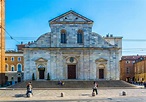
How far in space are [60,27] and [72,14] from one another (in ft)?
11.4

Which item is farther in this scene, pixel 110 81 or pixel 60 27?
pixel 60 27

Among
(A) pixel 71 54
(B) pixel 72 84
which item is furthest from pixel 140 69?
(B) pixel 72 84

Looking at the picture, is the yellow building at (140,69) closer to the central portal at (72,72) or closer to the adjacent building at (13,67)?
the central portal at (72,72)

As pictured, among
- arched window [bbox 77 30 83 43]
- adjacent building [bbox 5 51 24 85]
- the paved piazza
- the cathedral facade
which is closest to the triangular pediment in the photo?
the cathedral facade

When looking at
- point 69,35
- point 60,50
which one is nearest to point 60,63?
point 60,50

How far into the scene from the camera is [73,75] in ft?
160

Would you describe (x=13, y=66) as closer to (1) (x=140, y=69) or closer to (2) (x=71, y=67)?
(2) (x=71, y=67)

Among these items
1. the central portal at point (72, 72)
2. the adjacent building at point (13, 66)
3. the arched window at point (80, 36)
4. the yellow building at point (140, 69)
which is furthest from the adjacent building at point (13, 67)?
the yellow building at point (140, 69)

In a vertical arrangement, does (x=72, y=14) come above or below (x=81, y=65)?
above

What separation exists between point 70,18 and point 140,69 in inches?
1292

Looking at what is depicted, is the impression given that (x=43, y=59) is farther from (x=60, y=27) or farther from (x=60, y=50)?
(x=60, y=27)

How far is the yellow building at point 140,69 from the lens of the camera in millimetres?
68919

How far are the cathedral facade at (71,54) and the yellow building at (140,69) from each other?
22.6 metres

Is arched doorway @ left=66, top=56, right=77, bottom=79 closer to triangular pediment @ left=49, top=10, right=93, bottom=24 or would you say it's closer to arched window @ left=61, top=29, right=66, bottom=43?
arched window @ left=61, top=29, right=66, bottom=43
